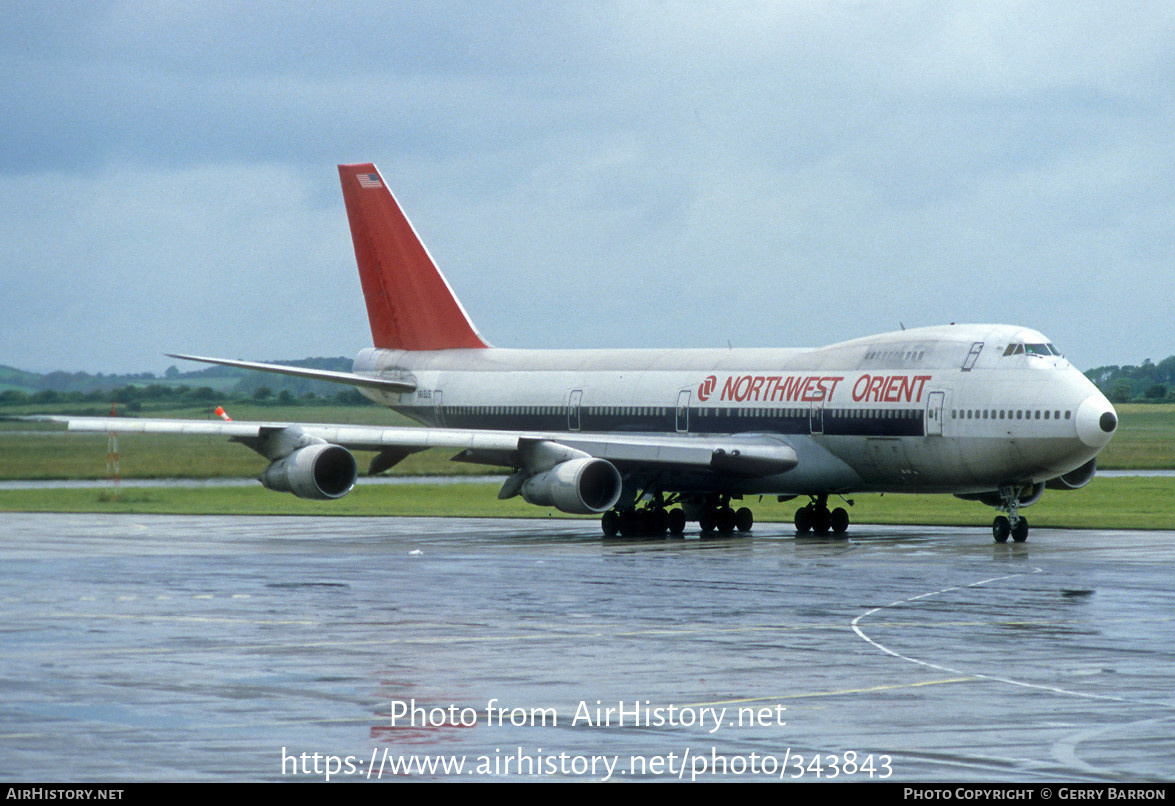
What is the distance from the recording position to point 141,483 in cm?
5778

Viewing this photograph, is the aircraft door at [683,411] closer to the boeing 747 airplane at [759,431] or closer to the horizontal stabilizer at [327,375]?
the boeing 747 airplane at [759,431]

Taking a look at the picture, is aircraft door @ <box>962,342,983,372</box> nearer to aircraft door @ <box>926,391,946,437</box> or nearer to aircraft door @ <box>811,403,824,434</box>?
aircraft door @ <box>926,391,946,437</box>

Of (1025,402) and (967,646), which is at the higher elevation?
(1025,402)

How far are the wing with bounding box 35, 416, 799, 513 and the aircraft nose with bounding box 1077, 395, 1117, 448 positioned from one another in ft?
22.9

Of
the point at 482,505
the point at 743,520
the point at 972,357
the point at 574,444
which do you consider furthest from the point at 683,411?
the point at 482,505

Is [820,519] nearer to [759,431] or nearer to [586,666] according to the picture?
[759,431]

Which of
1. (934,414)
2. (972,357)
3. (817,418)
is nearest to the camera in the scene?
(934,414)

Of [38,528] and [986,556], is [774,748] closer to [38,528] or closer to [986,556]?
[986,556]

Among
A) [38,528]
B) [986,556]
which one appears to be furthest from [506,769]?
[38,528]

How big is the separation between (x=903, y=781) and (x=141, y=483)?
49.8 meters

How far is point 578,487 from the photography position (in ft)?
120

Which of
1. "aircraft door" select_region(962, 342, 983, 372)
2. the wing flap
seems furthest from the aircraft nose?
the wing flap

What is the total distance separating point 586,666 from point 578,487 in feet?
64.3

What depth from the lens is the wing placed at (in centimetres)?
3741
